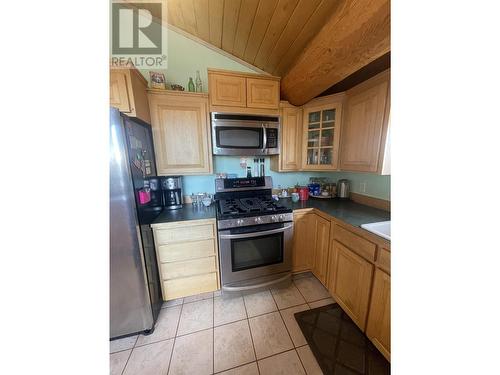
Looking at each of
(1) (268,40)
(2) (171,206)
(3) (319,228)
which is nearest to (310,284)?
(3) (319,228)

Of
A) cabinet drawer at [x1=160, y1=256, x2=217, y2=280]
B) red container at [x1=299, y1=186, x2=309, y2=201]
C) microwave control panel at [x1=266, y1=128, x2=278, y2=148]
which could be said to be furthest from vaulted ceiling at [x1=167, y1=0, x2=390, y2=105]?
cabinet drawer at [x1=160, y1=256, x2=217, y2=280]

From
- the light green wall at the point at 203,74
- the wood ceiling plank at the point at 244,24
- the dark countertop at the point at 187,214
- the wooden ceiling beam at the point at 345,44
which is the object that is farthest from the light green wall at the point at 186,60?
the dark countertop at the point at 187,214

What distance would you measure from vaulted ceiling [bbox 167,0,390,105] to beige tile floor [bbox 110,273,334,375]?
204 cm

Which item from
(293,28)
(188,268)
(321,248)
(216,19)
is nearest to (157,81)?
(216,19)

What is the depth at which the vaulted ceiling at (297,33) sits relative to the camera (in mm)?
915

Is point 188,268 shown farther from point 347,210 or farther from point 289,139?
point 289,139

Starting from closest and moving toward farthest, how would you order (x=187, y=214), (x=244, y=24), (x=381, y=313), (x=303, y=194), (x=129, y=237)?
(x=381, y=313) → (x=129, y=237) → (x=244, y=24) → (x=187, y=214) → (x=303, y=194)

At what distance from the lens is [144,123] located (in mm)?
1527

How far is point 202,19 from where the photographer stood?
1627 millimetres

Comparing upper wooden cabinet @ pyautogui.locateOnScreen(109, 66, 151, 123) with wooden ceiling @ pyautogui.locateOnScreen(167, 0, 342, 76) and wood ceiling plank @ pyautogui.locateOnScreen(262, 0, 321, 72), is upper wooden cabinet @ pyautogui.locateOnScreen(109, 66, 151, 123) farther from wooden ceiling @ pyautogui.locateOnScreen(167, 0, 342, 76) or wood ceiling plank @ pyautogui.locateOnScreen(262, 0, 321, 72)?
wood ceiling plank @ pyautogui.locateOnScreen(262, 0, 321, 72)

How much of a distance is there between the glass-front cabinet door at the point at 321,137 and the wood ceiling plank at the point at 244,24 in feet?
3.13

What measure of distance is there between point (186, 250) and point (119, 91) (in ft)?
4.68

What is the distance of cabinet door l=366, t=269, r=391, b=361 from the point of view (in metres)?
1.09
